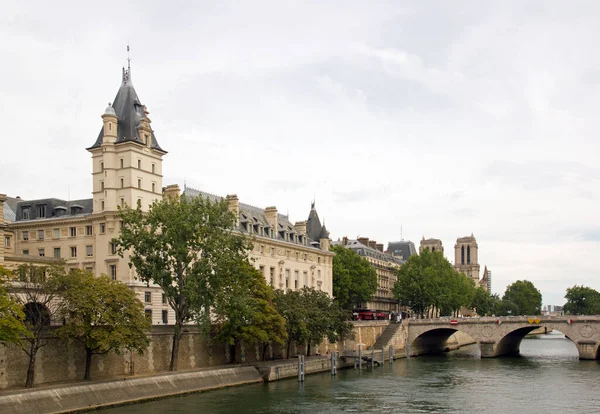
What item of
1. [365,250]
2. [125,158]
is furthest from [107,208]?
[365,250]

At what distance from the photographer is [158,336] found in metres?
69.6

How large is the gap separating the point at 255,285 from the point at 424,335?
48.9m

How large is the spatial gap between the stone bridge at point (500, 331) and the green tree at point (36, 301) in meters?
62.7

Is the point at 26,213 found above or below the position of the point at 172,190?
below

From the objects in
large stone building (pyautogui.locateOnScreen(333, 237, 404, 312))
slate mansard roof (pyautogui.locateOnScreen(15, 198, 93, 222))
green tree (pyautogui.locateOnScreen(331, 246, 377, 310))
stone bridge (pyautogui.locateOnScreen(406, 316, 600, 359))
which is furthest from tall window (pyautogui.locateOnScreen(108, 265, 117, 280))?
large stone building (pyautogui.locateOnScreen(333, 237, 404, 312))

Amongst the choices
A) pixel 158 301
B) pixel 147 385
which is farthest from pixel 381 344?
pixel 147 385

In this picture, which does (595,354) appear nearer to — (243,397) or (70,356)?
(243,397)

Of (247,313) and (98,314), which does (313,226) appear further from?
(98,314)

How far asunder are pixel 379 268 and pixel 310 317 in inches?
3360

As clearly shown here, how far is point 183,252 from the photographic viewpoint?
65.9 metres

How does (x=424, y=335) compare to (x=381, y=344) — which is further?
(x=424, y=335)

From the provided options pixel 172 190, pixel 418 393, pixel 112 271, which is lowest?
pixel 418 393

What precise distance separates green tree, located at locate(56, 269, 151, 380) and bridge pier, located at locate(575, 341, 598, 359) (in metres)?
62.2

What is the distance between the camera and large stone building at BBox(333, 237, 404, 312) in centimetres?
16438
